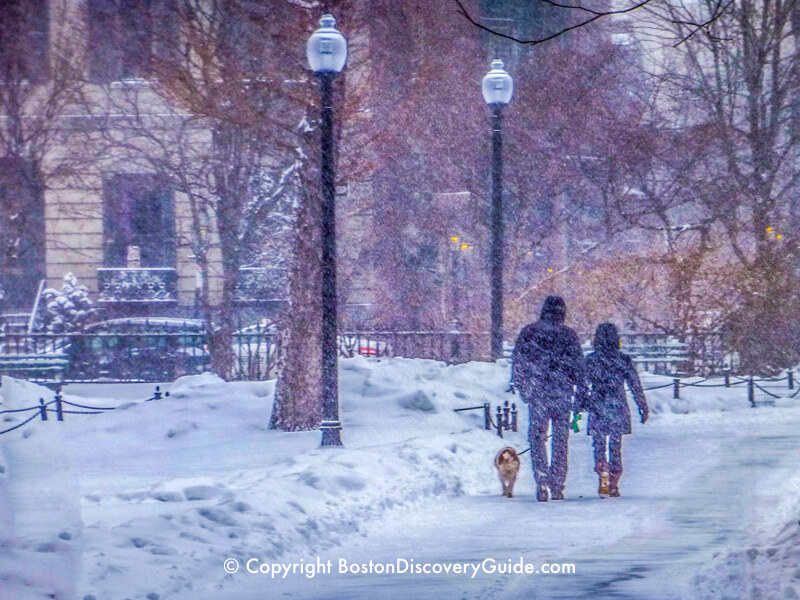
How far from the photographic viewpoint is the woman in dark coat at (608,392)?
986cm

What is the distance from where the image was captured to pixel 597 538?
797cm

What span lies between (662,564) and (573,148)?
18.8m

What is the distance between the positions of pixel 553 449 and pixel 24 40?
1299 centimetres

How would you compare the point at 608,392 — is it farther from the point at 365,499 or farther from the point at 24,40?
the point at 24,40

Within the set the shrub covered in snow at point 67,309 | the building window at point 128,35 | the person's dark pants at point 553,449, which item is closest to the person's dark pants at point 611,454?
the person's dark pants at point 553,449

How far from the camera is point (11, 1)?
60.4 ft

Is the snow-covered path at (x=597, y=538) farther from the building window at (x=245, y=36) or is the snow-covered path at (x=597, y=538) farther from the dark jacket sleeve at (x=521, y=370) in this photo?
the building window at (x=245, y=36)

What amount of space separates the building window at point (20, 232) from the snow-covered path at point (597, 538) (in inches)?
460

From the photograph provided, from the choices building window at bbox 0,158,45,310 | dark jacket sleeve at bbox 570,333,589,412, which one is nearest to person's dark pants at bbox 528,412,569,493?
dark jacket sleeve at bbox 570,333,589,412

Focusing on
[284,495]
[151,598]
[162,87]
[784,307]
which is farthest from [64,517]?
[784,307]

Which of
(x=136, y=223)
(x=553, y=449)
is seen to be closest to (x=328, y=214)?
(x=553, y=449)

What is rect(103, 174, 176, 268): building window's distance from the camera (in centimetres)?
2178

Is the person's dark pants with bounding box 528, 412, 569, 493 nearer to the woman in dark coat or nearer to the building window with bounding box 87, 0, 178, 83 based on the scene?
the woman in dark coat

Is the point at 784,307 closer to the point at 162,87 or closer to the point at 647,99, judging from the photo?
the point at 647,99
